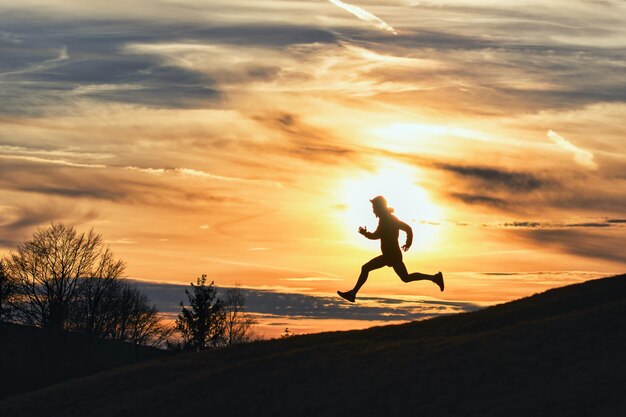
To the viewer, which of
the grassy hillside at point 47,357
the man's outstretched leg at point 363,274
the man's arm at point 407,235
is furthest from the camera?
the grassy hillside at point 47,357

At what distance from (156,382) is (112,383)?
2.30 m

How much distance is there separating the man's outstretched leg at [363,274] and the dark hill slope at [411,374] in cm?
343

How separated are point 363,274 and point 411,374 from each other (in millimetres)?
4068

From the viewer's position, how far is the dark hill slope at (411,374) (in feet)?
105

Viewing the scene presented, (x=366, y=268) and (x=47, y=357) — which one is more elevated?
(x=366, y=268)

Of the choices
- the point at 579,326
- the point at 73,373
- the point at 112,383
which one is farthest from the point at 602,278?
the point at 73,373

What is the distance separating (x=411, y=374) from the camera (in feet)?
117

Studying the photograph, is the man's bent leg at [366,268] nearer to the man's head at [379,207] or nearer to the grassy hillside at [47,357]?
the man's head at [379,207]

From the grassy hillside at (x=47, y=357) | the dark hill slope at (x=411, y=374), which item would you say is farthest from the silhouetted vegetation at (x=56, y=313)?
the dark hill slope at (x=411, y=374)

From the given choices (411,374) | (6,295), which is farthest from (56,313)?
(411,374)

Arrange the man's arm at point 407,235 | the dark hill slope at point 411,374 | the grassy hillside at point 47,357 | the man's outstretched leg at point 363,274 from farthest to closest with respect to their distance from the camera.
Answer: the grassy hillside at point 47,357 < the man's outstretched leg at point 363,274 < the man's arm at point 407,235 < the dark hill slope at point 411,374

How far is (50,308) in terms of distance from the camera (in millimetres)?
92000

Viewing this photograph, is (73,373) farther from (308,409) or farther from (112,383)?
(308,409)

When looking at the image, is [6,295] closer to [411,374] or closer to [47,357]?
[47,357]
